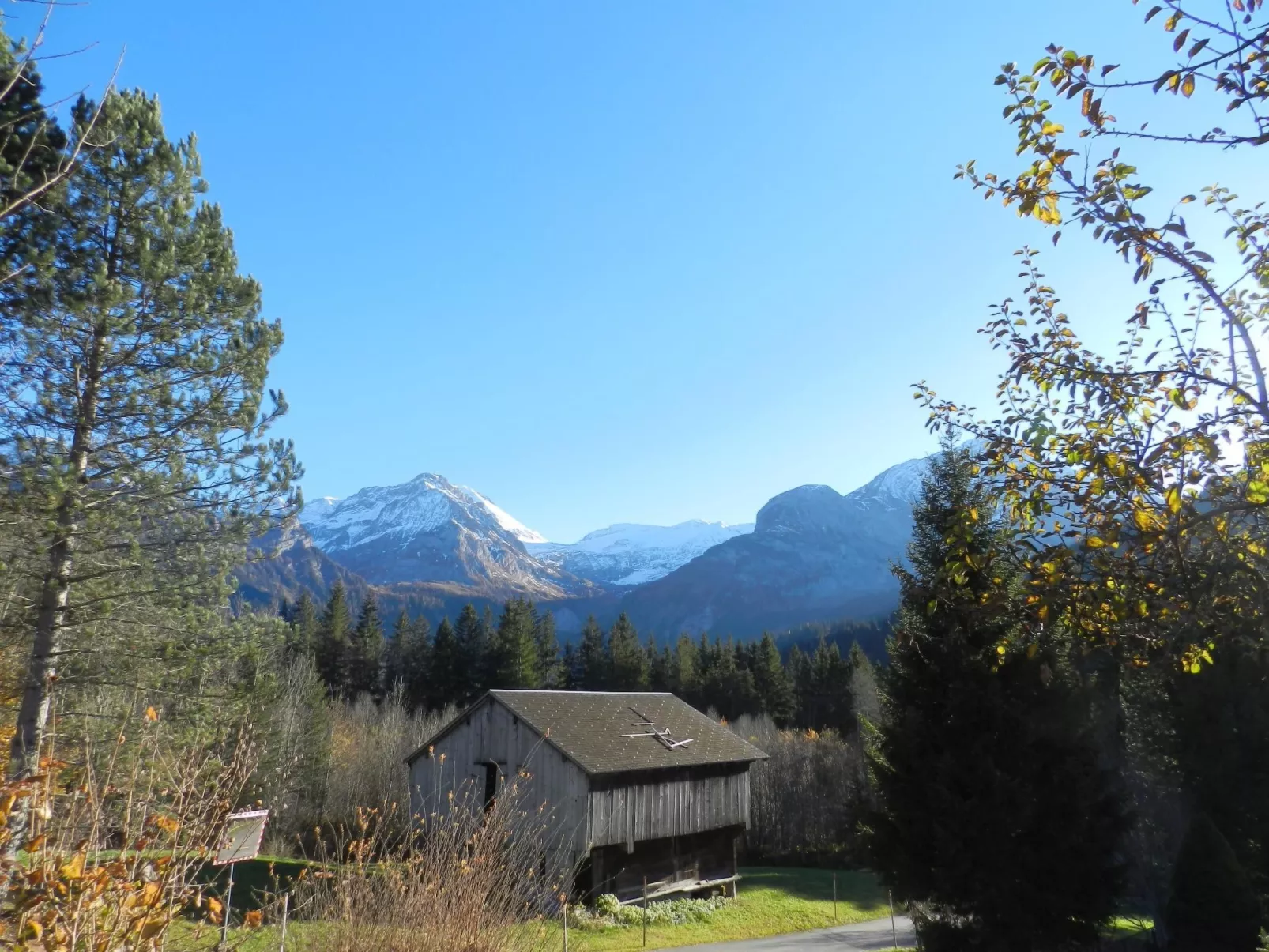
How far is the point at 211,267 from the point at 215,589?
207 inches

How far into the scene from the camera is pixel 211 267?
41.5 ft

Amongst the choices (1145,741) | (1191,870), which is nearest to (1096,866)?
(1191,870)

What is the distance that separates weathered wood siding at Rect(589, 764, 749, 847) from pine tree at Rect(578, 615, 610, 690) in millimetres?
34642

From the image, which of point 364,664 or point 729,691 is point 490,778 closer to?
point 364,664

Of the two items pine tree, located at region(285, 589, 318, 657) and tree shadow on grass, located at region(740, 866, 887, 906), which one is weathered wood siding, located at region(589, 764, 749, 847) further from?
pine tree, located at region(285, 589, 318, 657)

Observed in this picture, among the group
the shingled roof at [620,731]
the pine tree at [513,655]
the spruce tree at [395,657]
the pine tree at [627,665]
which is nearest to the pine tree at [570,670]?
the pine tree at [627,665]

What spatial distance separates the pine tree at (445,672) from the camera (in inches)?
2202

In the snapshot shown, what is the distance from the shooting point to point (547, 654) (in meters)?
64.9

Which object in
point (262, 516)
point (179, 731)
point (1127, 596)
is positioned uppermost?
point (262, 516)

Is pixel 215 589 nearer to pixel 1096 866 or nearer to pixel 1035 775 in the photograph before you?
pixel 1035 775

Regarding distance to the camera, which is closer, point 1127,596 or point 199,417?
point 1127,596

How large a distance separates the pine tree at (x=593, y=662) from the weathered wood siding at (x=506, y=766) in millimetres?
36175

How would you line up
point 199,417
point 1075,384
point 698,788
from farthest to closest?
1. point 698,788
2. point 199,417
3. point 1075,384

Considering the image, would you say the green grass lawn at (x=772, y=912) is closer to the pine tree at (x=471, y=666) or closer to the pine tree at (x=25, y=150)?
the pine tree at (x=25, y=150)
